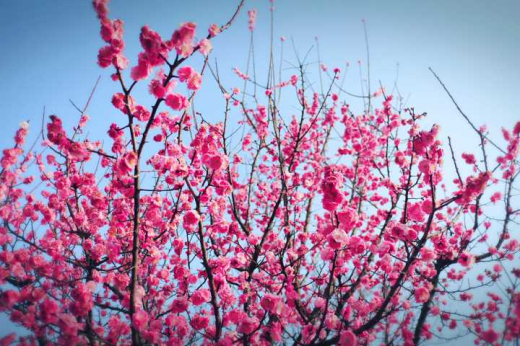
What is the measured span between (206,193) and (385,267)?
126 inches

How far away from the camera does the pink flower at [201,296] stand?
3.62 metres

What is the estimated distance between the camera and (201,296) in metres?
3.62

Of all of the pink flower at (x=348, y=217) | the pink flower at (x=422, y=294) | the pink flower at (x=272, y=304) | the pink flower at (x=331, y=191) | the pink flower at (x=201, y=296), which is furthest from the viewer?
the pink flower at (x=422, y=294)

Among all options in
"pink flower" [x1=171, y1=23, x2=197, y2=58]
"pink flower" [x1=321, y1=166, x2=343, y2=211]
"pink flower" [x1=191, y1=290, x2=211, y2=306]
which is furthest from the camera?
"pink flower" [x1=191, y1=290, x2=211, y2=306]

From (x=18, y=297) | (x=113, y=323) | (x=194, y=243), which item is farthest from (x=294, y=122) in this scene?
(x=18, y=297)

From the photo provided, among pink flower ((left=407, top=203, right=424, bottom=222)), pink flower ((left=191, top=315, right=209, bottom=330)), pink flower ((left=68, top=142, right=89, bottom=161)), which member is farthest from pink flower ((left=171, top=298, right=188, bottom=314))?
pink flower ((left=407, top=203, right=424, bottom=222))

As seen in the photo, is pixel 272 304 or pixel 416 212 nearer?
pixel 272 304

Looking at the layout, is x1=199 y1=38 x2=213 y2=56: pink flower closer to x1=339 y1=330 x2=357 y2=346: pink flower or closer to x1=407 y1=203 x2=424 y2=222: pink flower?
x1=407 y1=203 x2=424 y2=222: pink flower

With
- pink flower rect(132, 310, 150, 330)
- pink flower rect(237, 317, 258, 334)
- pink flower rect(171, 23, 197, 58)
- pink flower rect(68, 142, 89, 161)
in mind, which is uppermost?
pink flower rect(171, 23, 197, 58)

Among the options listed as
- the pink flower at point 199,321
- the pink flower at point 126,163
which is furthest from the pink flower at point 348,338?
the pink flower at point 126,163

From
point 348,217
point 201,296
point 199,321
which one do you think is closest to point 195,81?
point 348,217

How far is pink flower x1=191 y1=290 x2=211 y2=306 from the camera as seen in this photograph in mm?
3623

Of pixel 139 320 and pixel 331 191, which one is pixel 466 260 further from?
pixel 139 320

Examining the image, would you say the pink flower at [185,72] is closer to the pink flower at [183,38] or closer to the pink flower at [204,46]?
the pink flower at [204,46]
